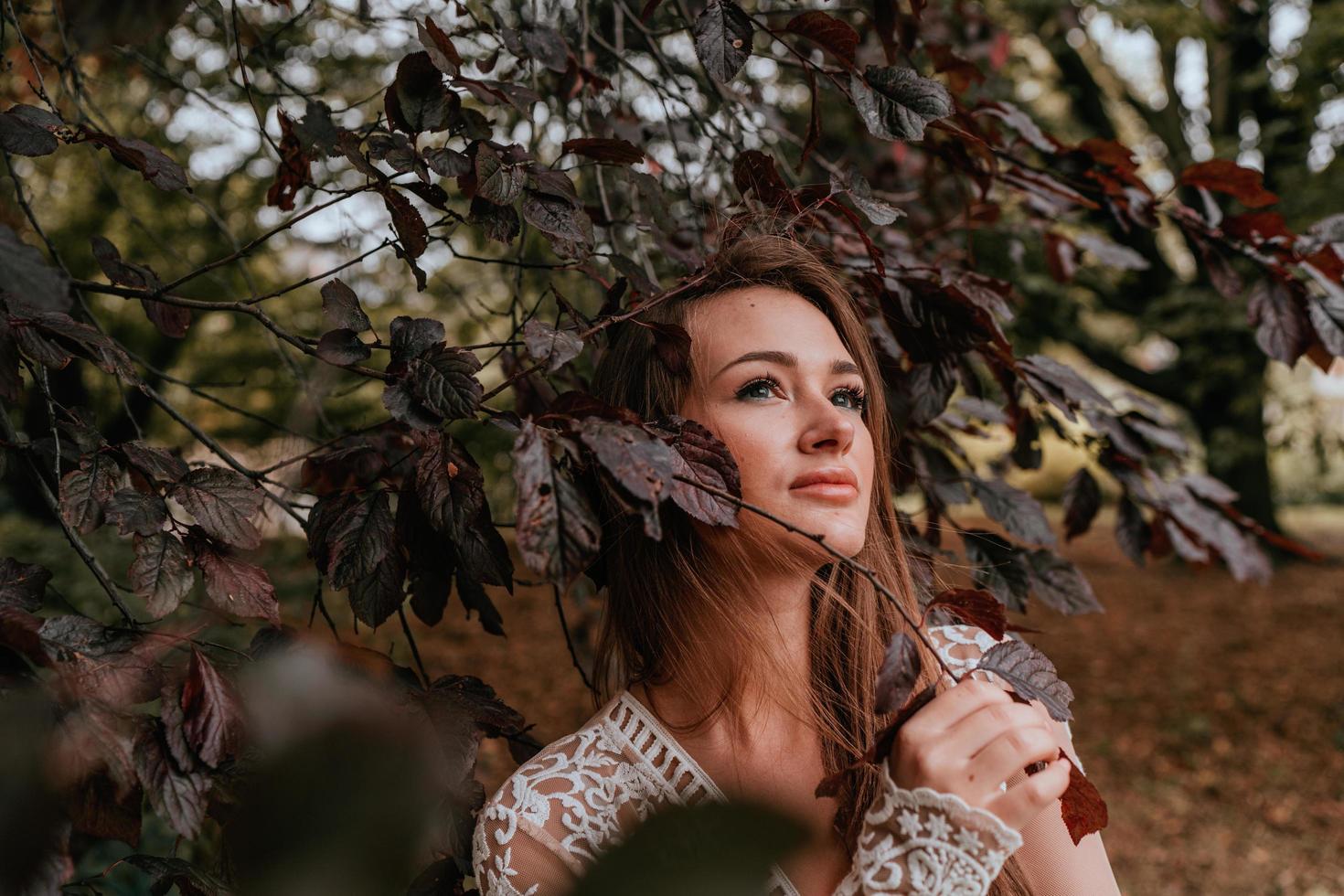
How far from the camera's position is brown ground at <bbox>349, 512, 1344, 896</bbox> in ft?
14.6

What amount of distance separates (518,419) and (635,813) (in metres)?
0.46

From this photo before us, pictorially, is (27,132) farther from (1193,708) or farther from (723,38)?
(1193,708)

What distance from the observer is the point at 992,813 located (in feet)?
3.49

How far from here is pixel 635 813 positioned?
104cm

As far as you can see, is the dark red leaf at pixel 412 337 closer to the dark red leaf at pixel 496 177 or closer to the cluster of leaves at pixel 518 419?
the cluster of leaves at pixel 518 419

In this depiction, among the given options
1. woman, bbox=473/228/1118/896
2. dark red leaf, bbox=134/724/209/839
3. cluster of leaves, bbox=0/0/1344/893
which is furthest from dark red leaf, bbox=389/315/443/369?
dark red leaf, bbox=134/724/209/839

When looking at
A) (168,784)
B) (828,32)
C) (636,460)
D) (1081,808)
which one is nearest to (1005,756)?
(1081,808)

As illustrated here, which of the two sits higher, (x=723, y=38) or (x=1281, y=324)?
(x=723, y=38)

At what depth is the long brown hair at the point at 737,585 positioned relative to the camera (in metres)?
1.55

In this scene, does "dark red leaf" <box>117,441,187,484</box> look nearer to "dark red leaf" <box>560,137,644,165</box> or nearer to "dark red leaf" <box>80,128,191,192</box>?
"dark red leaf" <box>80,128,191,192</box>

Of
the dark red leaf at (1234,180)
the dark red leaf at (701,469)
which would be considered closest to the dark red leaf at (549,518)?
the dark red leaf at (701,469)

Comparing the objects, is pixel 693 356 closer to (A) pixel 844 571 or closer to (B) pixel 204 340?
(A) pixel 844 571

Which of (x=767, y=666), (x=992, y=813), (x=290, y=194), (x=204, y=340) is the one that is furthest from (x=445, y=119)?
(x=204, y=340)

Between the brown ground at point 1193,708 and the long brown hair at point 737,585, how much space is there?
177cm
